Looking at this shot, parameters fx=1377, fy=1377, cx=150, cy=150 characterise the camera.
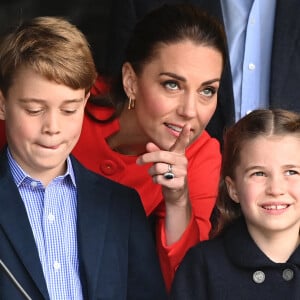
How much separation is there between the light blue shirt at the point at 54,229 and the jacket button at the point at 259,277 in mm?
341

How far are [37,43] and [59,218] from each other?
13.6 inches

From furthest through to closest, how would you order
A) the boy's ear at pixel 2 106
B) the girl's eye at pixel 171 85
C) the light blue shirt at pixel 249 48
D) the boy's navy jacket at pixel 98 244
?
the light blue shirt at pixel 249 48
the girl's eye at pixel 171 85
the boy's ear at pixel 2 106
the boy's navy jacket at pixel 98 244

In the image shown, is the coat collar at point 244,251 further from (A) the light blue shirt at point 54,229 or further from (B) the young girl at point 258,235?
(A) the light blue shirt at point 54,229

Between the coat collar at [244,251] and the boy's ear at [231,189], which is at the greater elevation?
the boy's ear at [231,189]

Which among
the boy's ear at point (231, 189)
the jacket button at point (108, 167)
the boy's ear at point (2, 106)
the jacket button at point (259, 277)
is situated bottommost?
the jacket button at point (259, 277)

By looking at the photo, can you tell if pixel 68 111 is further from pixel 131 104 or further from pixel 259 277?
pixel 259 277

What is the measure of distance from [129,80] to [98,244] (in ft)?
1.55

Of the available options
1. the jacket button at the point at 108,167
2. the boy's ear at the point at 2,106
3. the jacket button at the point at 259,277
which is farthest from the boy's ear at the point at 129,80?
the jacket button at the point at 259,277

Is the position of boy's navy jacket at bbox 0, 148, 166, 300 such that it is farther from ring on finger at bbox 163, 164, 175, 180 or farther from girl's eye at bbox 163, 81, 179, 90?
girl's eye at bbox 163, 81, 179, 90

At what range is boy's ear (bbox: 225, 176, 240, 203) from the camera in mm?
2775

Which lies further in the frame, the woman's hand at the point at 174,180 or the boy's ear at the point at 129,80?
the boy's ear at the point at 129,80

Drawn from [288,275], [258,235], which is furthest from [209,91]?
[288,275]

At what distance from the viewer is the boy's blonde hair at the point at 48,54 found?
266 cm

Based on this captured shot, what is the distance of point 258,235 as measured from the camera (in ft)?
8.98
